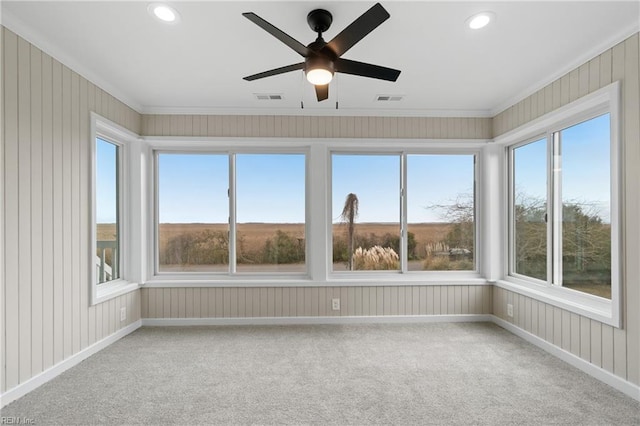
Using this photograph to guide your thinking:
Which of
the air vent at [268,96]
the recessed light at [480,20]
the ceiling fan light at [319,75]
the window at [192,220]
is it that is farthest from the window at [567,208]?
the window at [192,220]

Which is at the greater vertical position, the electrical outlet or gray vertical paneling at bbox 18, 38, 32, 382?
gray vertical paneling at bbox 18, 38, 32, 382

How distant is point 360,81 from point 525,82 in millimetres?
1572

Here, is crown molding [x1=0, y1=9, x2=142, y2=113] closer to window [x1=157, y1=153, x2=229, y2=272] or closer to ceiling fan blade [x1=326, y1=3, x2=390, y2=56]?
window [x1=157, y1=153, x2=229, y2=272]

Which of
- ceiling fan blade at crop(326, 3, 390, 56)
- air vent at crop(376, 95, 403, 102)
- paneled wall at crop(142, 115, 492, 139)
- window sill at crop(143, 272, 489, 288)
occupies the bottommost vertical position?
window sill at crop(143, 272, 489, 288)

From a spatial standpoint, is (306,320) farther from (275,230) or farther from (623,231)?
(623,231)

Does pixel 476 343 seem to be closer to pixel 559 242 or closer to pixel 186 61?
pixel 559 242

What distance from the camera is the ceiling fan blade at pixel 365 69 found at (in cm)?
199

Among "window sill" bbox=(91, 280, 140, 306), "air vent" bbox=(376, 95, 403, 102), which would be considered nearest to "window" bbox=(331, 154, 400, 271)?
"air vent" bbox=(376, 95, 403, 102)

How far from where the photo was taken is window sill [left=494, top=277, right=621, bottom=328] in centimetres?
243

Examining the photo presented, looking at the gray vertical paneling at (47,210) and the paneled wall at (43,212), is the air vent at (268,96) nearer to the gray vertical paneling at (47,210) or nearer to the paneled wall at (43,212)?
the paneled wall at (43,212)

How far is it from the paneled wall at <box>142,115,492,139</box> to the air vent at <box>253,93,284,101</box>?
33 cm

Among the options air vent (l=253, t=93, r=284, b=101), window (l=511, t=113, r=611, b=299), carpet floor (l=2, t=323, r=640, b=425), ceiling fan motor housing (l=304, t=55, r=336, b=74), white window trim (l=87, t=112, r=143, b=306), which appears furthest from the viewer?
white window trim (l=87, t=112, r=143, b=306)

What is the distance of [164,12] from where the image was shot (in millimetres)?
2051

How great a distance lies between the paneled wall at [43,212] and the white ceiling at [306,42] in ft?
0.77
